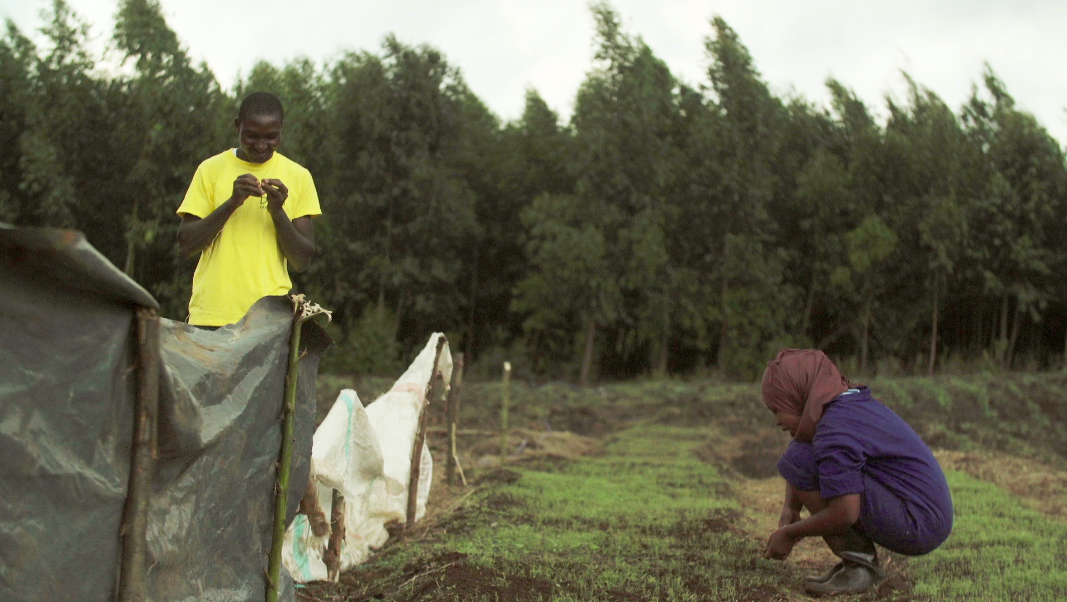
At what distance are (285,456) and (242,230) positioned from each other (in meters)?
0.89

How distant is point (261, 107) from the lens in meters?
3.48

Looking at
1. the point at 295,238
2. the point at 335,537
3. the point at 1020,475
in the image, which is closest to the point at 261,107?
the point at 295,238

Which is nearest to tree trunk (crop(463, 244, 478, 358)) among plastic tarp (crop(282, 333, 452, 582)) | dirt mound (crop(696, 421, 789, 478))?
dirt mound (crop(696, 421, 789, 478))

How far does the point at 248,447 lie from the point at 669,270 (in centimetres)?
2295

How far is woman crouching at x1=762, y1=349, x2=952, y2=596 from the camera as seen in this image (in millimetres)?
4055

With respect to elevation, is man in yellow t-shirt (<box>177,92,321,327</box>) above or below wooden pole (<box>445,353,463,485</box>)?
above

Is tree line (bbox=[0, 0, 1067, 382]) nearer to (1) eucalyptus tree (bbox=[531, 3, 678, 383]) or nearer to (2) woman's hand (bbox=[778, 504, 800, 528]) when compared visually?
(1) eucalyptus tree (bbox=[531, 3, 678, 383])

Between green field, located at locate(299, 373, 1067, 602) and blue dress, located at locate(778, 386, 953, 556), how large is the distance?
43cm

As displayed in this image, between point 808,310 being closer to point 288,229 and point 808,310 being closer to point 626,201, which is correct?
point 626,201

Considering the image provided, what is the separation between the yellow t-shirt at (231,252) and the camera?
135 inches

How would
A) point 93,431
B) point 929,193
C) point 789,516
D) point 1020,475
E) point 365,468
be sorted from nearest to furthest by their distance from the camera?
point 93,431 < point 789,516 < point 365,468 < point 1020,475 < point 929,193

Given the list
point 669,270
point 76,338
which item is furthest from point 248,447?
point 669,270

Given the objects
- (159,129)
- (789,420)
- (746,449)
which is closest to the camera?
(789,420)

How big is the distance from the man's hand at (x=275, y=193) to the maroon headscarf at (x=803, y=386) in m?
2.21
